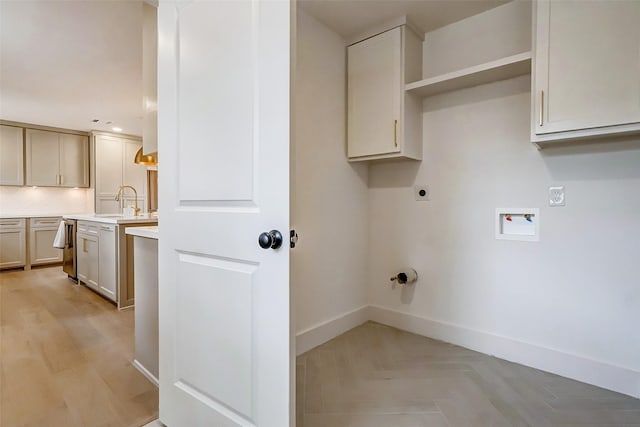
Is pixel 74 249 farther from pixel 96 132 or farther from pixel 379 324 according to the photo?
pixel 379 324

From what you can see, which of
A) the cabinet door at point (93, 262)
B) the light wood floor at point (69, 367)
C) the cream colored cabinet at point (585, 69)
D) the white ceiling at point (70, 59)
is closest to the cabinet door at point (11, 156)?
the white ceiling at point (70, 59)

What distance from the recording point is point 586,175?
6.12 ft

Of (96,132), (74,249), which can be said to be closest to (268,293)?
(74,249)

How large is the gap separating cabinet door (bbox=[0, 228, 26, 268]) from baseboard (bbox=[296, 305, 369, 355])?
5.47 metres

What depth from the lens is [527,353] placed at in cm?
206

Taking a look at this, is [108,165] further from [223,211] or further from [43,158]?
[223,211]

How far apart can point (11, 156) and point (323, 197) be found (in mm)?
5891

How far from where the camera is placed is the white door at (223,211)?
1.08 metres

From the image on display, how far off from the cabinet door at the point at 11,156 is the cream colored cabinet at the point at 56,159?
0.29 ft

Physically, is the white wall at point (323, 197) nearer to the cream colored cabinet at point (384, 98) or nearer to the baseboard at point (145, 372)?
the cream colored cabinet at point (384, 98)

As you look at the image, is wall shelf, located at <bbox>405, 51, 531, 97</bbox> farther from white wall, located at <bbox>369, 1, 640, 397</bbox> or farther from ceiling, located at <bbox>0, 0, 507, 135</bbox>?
ceiling, located at <bbox>0, 0, 507, 135</bbox>

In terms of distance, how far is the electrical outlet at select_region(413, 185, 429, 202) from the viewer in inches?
99.7

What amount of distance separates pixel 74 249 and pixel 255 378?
434cm

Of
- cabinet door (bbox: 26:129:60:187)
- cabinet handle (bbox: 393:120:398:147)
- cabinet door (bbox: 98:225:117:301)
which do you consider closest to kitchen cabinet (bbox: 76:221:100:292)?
cabinet door (bbox: 98:225:117:301)
